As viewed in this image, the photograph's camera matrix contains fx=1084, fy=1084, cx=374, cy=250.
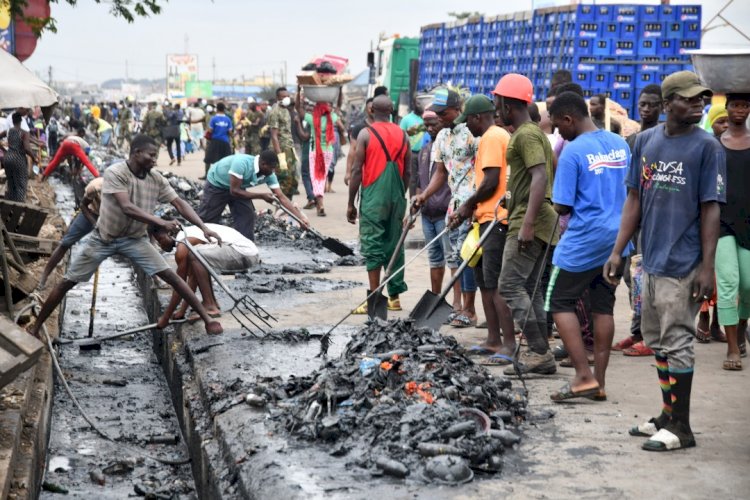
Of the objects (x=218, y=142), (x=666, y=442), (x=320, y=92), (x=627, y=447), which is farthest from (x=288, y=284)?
(x=218, y=142)

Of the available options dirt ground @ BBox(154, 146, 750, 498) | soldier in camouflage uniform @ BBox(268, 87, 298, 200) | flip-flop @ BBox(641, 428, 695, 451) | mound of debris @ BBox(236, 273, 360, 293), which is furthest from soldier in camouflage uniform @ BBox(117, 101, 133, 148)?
flip-flop @ BBox(641, 428, 695, 451)

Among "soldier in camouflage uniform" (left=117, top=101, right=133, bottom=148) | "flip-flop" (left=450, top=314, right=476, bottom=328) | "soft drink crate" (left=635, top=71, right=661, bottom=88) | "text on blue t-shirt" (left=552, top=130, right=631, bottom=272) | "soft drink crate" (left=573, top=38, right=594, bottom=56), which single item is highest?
"soft drink crate" (left=573, top=38, right=594, bottom=56)

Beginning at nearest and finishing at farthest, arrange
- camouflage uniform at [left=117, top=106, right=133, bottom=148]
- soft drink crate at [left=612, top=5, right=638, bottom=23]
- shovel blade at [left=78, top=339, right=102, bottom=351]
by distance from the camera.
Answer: shovel blade at [left=78, top=339, right=102, bottom=351]
soft drink crate at [left=612, top=5, right=638, bottom=23]
camouflage uniform at [left=117, top=106, right=133, bottom=148]

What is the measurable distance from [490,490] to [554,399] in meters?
1.68

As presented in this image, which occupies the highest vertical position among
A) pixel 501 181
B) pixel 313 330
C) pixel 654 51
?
pixel 654 51

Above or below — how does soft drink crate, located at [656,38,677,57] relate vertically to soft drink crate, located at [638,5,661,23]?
below

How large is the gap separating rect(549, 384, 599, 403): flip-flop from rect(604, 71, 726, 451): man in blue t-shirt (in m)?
0.83

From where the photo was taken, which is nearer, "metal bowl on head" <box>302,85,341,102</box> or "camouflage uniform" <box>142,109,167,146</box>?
"metal bowl on head" <box>302,85,341,102</box>

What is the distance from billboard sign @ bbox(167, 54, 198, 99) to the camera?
127m

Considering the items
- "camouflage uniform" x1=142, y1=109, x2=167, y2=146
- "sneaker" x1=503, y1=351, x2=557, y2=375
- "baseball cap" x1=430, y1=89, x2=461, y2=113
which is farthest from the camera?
"camouflage uniform" x1=142, y1=109, x2=167, y2=146

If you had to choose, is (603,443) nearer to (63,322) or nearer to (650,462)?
(650,462)

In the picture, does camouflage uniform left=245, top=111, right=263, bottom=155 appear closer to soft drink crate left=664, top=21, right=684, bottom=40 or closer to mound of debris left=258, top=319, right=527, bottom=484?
soft drink crate left=664, top=21, right=684, bottom=40

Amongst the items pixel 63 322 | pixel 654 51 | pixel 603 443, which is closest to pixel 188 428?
pixel 603 443

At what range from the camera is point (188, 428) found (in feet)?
24.7
